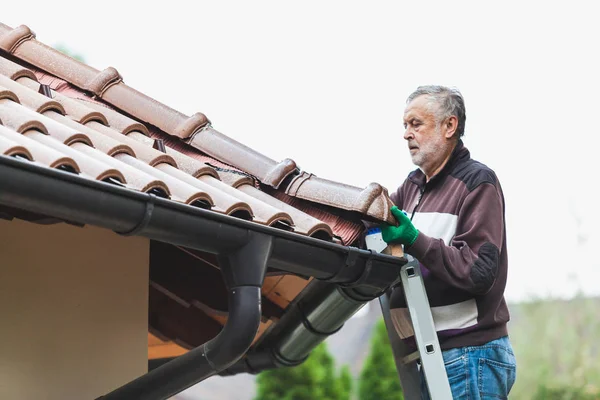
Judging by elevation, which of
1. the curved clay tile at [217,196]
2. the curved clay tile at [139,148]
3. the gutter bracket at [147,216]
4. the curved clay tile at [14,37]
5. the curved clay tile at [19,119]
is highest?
the curved clay tile at [14,37]

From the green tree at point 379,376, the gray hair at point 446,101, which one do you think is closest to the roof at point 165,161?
the gray hair at point 446,101

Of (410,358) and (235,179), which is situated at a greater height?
(235,179)

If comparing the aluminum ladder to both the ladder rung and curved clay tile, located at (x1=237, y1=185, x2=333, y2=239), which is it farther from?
curved clay tile, located at (x1=237, y1=185, x2=333, y2=239)

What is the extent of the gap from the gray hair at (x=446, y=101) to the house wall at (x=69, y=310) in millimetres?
1339

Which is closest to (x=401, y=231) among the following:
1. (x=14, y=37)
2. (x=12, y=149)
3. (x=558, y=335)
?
(x=12, y=149)

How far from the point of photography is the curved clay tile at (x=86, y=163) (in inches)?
96.3

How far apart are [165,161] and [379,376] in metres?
7.80

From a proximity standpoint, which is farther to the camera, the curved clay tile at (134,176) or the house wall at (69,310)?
the house wall at (69,310)

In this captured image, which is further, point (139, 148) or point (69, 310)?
point (69, 310)

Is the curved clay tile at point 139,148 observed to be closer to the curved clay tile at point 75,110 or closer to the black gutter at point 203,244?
the curved clay tile at point 75,110

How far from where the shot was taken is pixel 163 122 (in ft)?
12.7

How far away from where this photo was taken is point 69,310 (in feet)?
11.5

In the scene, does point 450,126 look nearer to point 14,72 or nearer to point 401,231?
point 401,231

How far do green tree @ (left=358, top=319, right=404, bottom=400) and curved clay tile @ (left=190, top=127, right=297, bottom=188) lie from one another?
6866 millimetres
